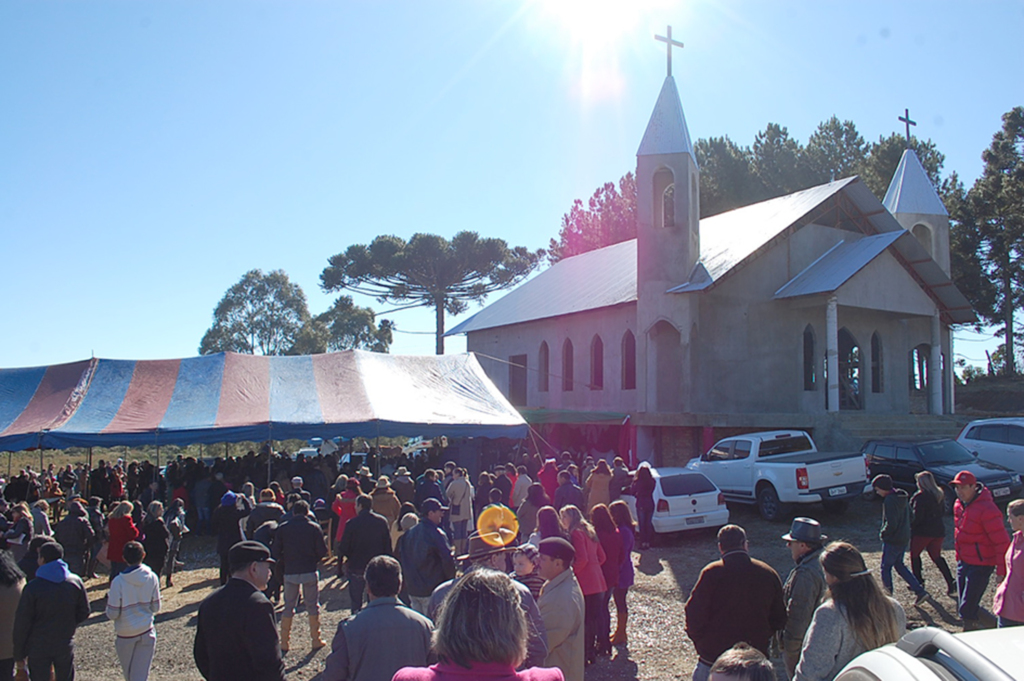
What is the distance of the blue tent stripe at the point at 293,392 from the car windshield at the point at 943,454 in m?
12.4

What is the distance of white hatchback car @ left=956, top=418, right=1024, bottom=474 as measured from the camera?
17.3m

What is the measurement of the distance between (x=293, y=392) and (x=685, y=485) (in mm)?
8406

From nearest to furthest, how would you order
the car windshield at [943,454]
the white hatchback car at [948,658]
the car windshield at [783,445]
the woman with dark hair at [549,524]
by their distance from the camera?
the white hatchback car at [948,658]
the woman with dark hair at [549,524]
the car windshield at [943,454]
the car windshield at [783,445]

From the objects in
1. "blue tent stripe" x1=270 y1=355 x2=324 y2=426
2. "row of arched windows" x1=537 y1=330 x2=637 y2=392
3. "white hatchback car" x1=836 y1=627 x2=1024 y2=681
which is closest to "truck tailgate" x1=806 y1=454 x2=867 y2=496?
"blue tent stripe" x1=270 y1=355 x2=324 y2=426

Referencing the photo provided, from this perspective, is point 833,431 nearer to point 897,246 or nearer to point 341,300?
point 897,246

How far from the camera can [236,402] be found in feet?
51.0

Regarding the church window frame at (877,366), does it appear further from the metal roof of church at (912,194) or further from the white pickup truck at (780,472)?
the white pickup truck at (780,472)

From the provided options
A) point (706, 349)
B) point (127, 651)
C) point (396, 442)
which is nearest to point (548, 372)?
point (706, 349)

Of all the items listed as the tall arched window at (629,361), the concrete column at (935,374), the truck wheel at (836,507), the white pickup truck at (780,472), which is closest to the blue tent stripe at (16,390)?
the white pickup truck at (780,472)

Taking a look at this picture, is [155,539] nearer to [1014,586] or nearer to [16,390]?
[16,390]

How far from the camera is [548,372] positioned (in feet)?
105

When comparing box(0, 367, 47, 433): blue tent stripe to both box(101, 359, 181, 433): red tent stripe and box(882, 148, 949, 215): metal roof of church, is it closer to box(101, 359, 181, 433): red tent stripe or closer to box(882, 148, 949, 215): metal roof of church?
box(101, 359, 181, 433): red tent stripe

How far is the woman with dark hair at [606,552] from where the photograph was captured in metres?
7.64

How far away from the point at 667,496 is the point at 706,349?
35.4ft
